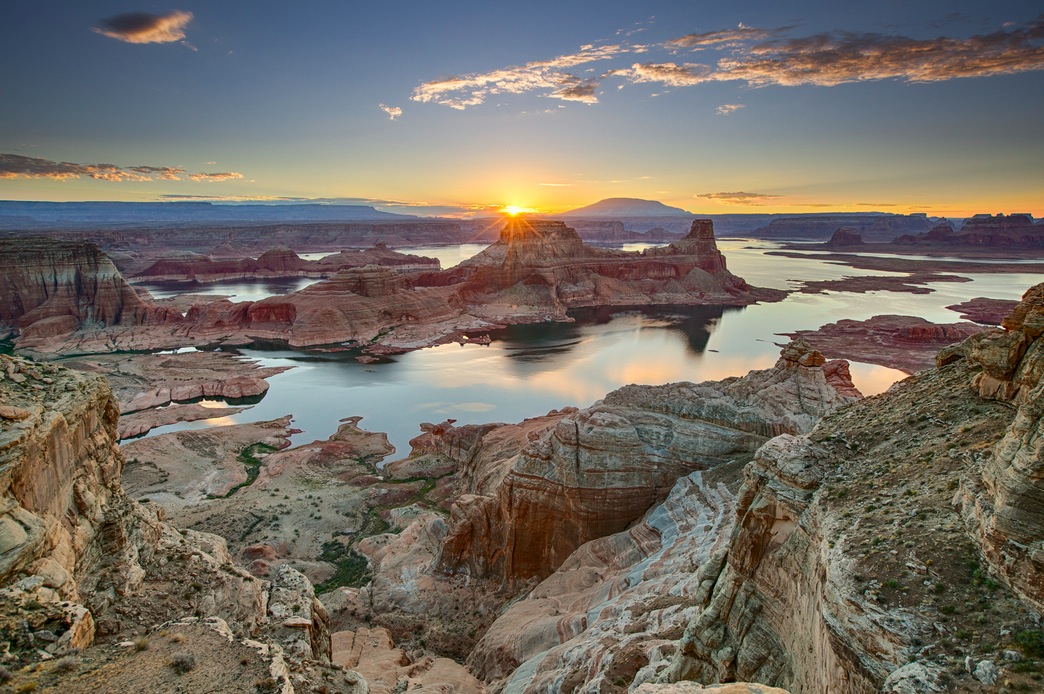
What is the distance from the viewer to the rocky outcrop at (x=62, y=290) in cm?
6925

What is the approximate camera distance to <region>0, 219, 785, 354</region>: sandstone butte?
69.0 meters

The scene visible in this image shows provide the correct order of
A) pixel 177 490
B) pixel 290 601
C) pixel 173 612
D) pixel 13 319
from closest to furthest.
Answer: pixel 173 612 < pixel 290 601 < pixel 177 490 < pixel 13 319

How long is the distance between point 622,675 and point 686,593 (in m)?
2.68

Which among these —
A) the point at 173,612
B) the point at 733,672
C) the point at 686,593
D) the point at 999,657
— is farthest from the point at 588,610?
the point at 999,657

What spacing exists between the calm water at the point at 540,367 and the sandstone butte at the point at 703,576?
82.2 feet

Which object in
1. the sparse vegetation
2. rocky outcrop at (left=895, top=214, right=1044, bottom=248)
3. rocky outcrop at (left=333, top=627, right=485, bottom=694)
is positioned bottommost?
rocky outcrop at (left=333, top=627, right=485, bottom=694)

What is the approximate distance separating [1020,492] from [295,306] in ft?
258

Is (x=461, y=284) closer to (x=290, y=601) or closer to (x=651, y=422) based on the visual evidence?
(x=651, y=422)

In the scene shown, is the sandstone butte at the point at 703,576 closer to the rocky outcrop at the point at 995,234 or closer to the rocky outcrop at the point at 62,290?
the rocky outcrop at the point at 62,290

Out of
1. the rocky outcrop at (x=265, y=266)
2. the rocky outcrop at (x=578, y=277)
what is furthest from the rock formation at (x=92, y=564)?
the rocky outcrop at (x=265, y=266)

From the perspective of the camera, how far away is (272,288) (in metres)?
121

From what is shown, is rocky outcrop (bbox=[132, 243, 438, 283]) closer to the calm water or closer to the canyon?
the calm water

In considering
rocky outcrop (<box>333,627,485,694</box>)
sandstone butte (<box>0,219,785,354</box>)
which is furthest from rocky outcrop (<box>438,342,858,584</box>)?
sandstone butte (<box>0,219,785,354</box>)

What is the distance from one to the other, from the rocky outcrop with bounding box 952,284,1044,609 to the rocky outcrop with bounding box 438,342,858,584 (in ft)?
36.9
